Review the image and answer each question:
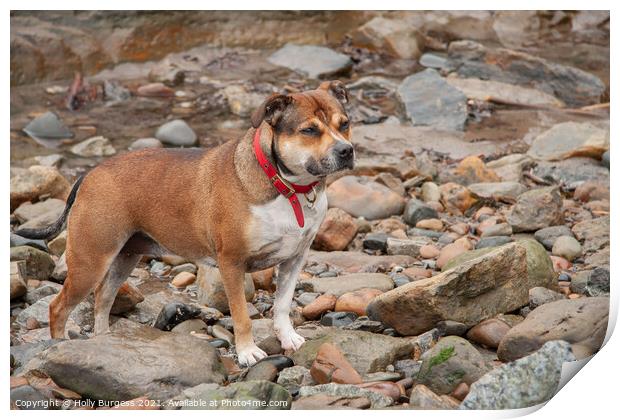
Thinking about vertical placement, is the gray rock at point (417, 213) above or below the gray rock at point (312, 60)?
above

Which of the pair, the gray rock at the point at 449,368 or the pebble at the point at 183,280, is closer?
the gray rock at the point at 449,368

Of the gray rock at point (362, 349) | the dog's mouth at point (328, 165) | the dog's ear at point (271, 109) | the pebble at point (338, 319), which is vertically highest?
the dog's ear at point (271, 109)

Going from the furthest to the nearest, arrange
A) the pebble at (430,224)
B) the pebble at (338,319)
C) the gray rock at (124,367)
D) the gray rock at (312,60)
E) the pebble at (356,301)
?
1. the gray rock at (312,60)
2. the pebble at (430,224)
3. the pebble at (356,301)
4. the pebble at (338,319)
5. the gray rock at (124,367)

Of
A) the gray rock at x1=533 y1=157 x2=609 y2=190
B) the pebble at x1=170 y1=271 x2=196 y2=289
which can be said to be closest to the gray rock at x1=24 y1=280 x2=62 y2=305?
the pebble at x1=170 y1=271 x2=196 y2=289

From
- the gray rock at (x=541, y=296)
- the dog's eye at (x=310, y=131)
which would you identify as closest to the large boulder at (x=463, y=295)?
the gray rock at (x=541, y=296)

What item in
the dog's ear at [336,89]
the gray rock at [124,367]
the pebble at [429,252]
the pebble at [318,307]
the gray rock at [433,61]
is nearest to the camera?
the gray rock at [124,367]

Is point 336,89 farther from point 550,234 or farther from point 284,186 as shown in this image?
point 550,234

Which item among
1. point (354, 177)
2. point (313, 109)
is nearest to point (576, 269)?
point (354, 177)

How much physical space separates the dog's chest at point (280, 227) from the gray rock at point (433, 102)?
27.8 feet

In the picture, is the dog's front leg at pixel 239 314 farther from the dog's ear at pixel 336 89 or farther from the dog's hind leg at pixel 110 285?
the dog's ear at pixel 336 89

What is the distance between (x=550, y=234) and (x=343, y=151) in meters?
4.51

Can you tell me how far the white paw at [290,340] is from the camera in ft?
24.0

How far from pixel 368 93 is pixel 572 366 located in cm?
1085
